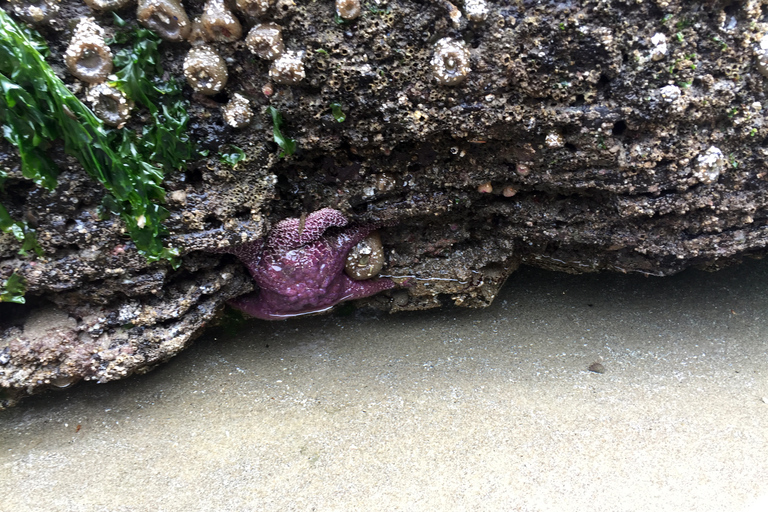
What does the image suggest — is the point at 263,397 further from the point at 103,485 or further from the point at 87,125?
the point at 87,125

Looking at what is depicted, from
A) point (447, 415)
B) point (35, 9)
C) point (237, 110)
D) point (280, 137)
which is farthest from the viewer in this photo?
point (447, 415)

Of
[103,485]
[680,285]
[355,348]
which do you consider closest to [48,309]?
[103,485]

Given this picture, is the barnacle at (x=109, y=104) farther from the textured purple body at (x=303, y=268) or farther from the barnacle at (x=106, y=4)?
the textured purple body at (x=303, y=268)

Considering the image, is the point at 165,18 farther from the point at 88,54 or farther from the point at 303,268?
the point at 303,268

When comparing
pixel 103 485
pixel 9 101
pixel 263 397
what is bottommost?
pixel 103 485

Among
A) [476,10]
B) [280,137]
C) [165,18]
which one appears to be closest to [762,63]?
[476,10]

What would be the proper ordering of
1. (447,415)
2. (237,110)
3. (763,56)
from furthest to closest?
(447,415)
(237,110)
(763,56)

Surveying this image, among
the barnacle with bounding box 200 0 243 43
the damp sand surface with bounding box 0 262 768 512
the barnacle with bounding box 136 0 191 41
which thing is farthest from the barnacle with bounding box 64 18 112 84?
the damp sand surface with bounding box 0 262 768 512

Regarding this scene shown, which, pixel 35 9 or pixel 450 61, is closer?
pixel 35 9
